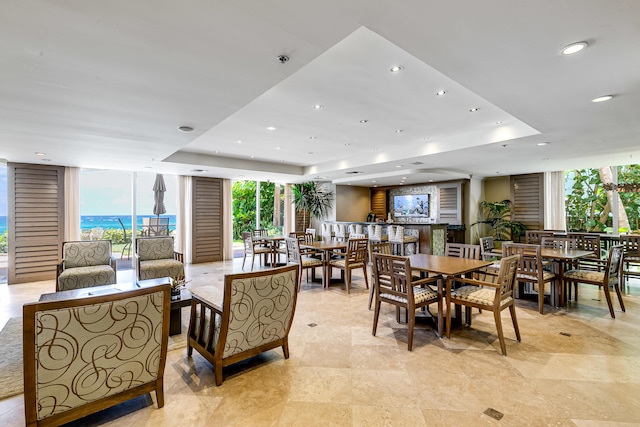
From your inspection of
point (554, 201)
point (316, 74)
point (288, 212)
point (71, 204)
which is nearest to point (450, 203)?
point (554, 201)

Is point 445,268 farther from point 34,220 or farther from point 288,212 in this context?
Answer: point 34,220

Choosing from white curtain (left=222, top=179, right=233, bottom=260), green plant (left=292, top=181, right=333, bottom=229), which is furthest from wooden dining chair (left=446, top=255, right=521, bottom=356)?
green plant (left=292, top=181, right=333, bottom=229)

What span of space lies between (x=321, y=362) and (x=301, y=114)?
321 cm

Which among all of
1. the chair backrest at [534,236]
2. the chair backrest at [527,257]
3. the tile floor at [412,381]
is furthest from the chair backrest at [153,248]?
the chair backrest at [534,236]

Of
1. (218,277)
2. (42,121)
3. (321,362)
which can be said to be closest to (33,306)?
(321,362)

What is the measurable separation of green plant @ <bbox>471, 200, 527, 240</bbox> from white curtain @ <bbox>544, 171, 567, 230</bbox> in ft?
2.21

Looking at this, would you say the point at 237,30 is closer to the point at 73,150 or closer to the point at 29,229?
the point at 73,150

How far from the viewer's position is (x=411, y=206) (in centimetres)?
1084

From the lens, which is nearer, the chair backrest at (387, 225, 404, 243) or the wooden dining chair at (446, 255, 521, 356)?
the wooden dining chair at (446, 255, 521, 356)

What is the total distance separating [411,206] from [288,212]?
4.54 meters

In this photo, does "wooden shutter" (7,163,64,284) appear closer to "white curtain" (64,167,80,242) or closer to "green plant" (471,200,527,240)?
"white curtain" (64,167,80,242)

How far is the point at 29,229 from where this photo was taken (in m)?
6.28

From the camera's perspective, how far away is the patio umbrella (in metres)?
8.46

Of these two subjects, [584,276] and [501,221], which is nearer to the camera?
[584,276]
